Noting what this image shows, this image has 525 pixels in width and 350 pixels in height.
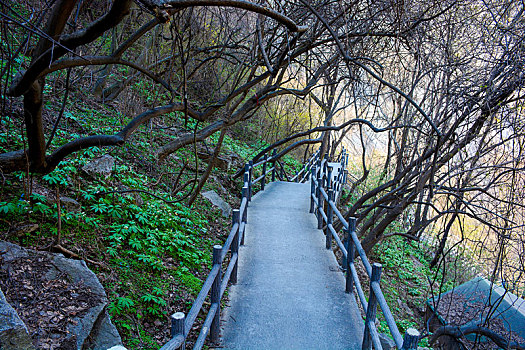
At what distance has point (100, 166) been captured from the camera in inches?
274

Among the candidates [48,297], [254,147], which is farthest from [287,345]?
[254,147]

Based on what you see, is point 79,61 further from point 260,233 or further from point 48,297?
point 260,233

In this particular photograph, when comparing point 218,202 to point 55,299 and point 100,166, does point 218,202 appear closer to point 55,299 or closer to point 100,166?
point 100,166

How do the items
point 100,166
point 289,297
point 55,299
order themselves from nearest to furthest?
1. point 55,299
2. point 289,297
3. point 100,166

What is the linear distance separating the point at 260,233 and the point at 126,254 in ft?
8.70

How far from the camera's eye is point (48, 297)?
3816 mm

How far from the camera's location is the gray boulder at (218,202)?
9966 millimetres

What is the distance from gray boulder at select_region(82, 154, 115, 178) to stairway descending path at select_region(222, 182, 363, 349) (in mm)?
2875

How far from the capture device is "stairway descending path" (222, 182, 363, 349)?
4.10m

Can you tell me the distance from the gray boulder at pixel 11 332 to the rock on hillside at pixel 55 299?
38 centimetres

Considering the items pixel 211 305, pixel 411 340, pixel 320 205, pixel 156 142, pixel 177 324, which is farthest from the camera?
pixel 156 142

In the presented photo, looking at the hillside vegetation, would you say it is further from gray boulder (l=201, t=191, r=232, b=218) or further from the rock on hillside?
the rock on hillside

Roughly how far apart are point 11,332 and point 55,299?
1147 millimetres

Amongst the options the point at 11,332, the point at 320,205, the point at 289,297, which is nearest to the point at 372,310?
the point at 289,297
